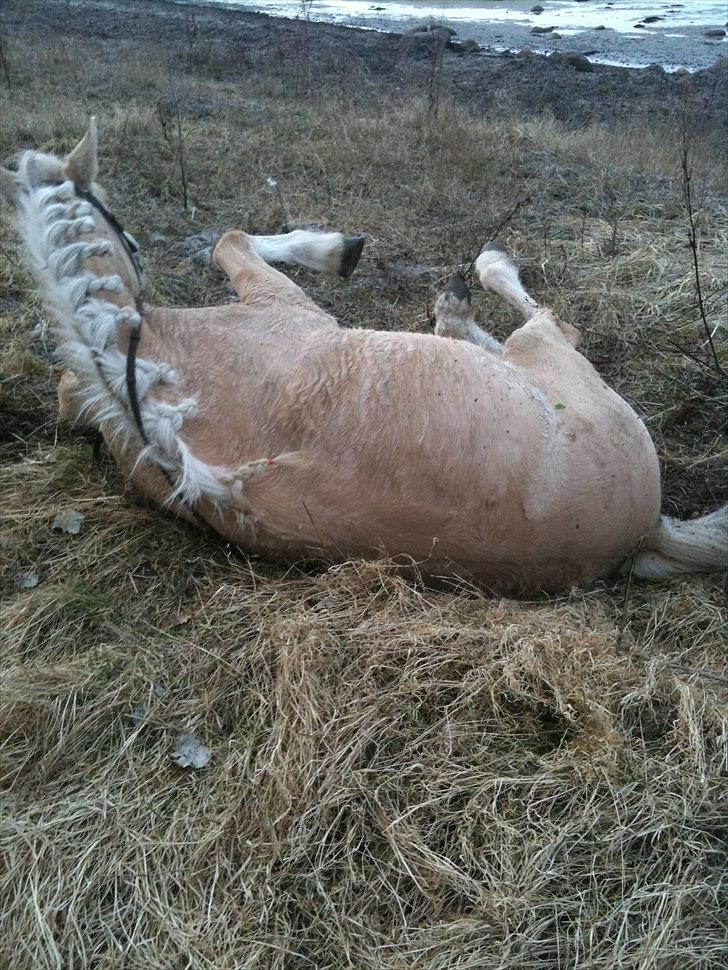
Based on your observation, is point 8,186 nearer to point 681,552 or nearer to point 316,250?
point 316,250

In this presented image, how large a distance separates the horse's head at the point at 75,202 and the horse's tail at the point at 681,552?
2.46m

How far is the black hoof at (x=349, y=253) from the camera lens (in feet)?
13.8

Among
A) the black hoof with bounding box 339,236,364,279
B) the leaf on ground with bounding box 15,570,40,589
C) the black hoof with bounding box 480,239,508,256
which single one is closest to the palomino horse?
the leaf on ground with bounding box 15,570,40,589

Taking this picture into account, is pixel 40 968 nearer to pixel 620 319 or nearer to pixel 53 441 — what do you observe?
pixel 53 441

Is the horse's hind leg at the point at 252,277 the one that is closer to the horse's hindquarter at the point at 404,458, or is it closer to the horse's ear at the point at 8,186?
the horse's hindquarter at the point at 404,458

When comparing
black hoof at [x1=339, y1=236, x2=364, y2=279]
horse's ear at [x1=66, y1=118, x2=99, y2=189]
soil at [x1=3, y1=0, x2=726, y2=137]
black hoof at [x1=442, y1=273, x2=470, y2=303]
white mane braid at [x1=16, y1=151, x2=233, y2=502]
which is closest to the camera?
white mane braid at [x1=16, y1=151, x2=233, y2=502]

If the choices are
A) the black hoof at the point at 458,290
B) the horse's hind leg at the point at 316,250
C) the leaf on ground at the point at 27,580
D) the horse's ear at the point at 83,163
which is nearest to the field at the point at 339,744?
the leaf on ground at the point at 27,580

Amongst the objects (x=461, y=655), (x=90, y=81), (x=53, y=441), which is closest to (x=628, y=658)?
(x=461, y=655)

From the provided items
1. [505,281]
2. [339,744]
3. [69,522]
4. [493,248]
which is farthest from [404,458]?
[493,248]

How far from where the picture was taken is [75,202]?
317cm

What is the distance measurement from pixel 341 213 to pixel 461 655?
4.54 m

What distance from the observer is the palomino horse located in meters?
2.64

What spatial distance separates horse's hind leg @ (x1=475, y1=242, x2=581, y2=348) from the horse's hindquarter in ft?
4.44

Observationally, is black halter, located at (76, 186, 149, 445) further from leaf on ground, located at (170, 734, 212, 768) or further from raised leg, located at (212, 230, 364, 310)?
leaf on ground, located at (170, 734, 212, 768)
